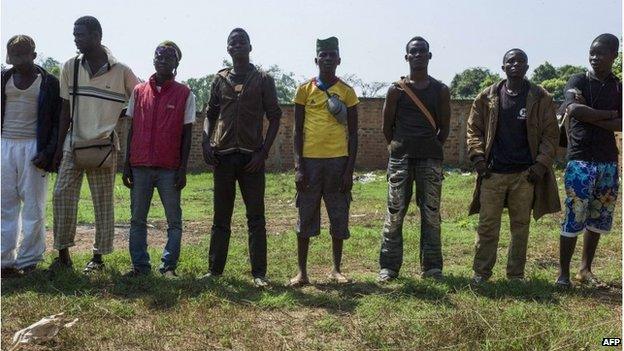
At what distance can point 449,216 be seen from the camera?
990 cm

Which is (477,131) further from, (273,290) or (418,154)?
(273,290)

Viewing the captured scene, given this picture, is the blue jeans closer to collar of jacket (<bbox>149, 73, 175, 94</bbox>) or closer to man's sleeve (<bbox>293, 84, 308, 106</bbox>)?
collar of jacket (<bbox>149, 73, 175, 94</bbox>)

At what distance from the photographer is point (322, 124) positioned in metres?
5.07

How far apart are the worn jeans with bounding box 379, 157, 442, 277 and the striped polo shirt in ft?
7.61

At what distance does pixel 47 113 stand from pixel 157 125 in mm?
937

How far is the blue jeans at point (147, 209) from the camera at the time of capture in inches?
200

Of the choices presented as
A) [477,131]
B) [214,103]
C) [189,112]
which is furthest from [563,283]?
[189,112]

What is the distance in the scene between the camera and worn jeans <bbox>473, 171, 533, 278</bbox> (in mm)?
5094

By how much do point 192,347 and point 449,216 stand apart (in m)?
6.90

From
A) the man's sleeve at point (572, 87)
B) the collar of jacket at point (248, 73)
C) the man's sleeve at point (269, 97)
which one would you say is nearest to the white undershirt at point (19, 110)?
the collar of jacket at point (248, 73)

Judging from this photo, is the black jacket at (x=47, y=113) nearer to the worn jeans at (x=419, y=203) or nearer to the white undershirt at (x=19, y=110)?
the white undershirt at (x=19, y=110)

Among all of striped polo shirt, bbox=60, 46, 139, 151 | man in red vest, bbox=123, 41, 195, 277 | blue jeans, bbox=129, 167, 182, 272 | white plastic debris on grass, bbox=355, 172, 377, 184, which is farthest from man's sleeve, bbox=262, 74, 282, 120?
white plastic debris on grass, bbox=355, 172, 377, 184

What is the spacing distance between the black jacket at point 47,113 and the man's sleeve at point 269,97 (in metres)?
1.69

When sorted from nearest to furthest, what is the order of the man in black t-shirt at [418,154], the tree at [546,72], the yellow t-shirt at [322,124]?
1. the yellow t-shirt at [322,124]
2. the man in black t-shirt at [418,154]
3. the tree at [546,72]
